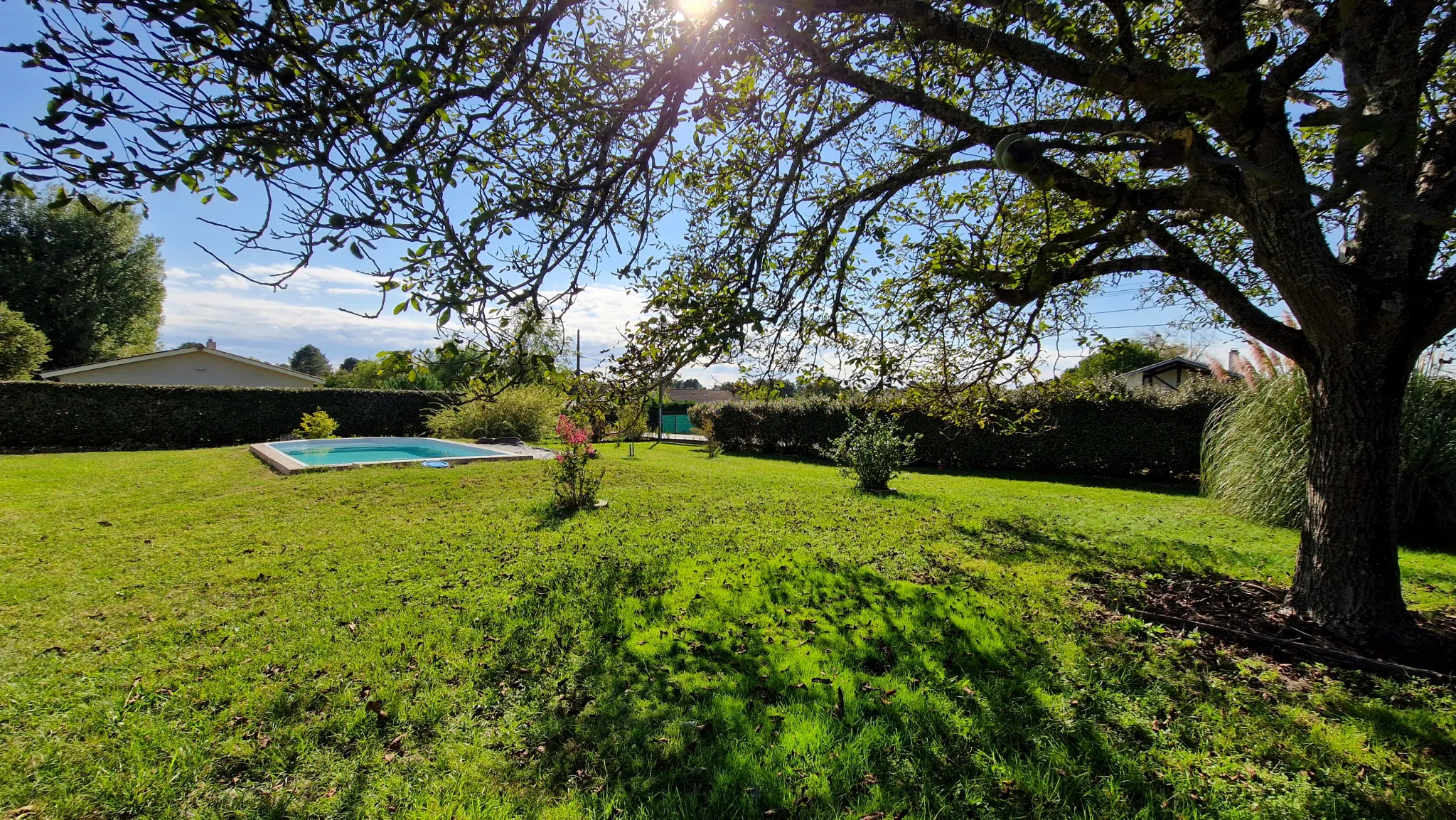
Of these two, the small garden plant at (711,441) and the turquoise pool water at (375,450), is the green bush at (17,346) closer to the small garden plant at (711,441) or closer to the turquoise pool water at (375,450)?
the turquoise pool water at (375,450)

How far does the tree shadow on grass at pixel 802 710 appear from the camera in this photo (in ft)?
7.04

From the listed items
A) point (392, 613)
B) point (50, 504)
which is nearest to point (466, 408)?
point (50, 504)

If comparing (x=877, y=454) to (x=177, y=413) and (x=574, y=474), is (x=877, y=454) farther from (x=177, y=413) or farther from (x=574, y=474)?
(x=177, y=413)

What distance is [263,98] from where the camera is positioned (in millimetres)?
2285

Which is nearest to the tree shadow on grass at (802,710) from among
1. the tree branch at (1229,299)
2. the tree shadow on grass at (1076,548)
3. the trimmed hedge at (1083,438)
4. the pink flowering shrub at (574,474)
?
the tree shadow on grass at (1076,548)

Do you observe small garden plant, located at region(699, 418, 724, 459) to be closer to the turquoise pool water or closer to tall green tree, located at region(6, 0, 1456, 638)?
the turquoise pool water

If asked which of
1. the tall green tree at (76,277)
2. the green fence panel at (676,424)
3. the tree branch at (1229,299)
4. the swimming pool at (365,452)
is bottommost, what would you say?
the swimming pool at (365,452)

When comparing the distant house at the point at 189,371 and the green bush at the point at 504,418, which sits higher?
the distant house at the point at 189,371

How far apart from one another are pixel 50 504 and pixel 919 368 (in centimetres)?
1135

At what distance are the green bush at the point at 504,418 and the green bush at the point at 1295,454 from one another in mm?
17109

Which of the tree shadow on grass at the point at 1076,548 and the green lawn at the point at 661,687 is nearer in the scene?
the green lawn at the point at 661,687

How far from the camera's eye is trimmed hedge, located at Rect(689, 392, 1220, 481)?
1117 cm

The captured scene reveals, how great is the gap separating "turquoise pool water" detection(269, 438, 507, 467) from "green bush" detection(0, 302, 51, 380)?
35.5 ft

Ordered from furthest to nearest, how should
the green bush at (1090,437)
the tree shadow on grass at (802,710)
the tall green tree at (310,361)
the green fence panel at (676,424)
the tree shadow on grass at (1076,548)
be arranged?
the tall green tree at (310,361) → the green fence panel at (676,424) → the green bush at (1090,437) → the tree shadow on grass at (1076,548) → the tree shadow on grass at (802,710)
